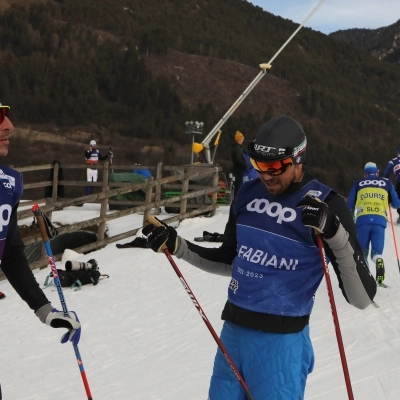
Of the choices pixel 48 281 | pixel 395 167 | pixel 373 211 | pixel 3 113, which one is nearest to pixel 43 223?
pixel 3 113

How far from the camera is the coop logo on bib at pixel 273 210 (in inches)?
99.0

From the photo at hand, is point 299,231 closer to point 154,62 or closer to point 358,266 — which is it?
point 358,266

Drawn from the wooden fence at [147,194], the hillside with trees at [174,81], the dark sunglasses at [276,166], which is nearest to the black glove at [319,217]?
the dark sunglasses at [276,166]

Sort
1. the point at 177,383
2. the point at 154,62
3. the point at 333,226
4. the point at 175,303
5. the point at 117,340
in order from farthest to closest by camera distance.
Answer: the point at 154,62 → the point at 175,303 → the point at 117,340 → the point at 177,383 → the point at 333,226

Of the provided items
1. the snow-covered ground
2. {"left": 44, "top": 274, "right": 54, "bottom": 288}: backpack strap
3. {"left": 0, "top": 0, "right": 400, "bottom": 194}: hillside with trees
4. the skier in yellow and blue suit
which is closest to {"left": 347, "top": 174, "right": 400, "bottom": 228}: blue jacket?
the skier in yellow and blue suit

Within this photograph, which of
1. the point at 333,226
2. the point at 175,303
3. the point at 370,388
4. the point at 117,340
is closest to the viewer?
A: the point at 333,226

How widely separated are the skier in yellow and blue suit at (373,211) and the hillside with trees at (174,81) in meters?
56.4

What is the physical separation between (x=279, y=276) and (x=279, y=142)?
537mm

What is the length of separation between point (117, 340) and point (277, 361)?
4.13 meters

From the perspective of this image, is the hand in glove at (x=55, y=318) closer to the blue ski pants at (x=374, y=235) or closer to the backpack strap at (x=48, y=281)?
the blue ski pants at (x=374, y=235)

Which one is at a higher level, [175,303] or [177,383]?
[177,383]

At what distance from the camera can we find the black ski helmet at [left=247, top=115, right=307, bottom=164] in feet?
8.20

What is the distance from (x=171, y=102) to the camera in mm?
91250

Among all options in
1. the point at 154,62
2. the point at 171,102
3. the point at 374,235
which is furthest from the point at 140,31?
the point at 374,235
